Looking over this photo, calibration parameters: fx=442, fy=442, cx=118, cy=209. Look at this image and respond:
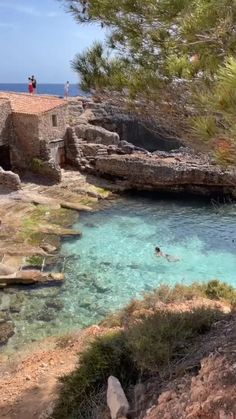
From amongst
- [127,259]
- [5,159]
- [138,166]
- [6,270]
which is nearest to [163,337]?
[6,270]

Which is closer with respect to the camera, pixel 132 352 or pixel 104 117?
pixel 132 352

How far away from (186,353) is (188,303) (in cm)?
447

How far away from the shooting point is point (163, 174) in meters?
26.5

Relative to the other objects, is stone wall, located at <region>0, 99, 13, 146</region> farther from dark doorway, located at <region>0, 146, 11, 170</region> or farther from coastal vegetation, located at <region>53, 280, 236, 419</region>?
coastal vegetation, located at <region>53, 280, 236, 419</region>

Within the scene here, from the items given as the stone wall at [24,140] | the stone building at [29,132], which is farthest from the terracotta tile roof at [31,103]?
the stone wall at [24,140]

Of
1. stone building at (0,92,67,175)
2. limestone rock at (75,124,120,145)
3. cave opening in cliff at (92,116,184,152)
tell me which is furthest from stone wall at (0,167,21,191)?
cave opening in cliff at (92,116,184,152)

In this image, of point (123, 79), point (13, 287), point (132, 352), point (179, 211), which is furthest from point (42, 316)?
point (179, 211)

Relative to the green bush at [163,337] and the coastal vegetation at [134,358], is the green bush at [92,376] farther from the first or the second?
the green bush at [163,337]

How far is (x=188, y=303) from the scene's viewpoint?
1054cm

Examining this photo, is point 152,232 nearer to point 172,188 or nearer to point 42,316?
point 172,188

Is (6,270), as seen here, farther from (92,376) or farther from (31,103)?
(31,103)

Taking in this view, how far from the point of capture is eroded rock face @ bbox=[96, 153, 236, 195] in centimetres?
2633

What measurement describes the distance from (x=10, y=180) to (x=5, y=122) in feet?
13.6

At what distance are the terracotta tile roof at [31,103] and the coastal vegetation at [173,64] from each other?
60.9 ft
